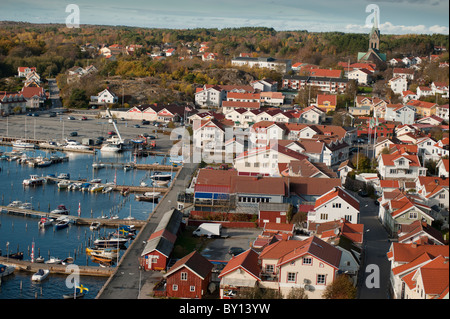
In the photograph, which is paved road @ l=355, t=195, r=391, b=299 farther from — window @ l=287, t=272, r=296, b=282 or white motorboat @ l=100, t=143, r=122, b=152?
white motorboat @ l=100, t=143, r=122, b=152

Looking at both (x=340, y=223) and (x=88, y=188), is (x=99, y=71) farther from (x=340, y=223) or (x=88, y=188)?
(x=340, y=223)

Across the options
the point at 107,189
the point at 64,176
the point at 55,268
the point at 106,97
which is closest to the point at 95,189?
the point at 107,189

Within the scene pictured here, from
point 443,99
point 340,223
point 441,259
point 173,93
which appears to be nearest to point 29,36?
point 173,93

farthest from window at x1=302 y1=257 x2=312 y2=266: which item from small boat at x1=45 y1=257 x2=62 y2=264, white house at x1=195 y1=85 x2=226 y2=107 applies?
white house at x1=195 y1=85 x2=226 y2=107

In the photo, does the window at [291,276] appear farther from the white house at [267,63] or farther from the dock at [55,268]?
the white house at [267,63]

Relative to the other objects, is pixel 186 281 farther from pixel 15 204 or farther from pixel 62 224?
pixel 15 204
